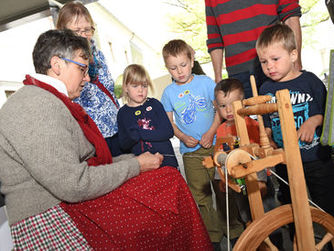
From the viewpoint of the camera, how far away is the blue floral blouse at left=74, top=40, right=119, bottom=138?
1.93 metres

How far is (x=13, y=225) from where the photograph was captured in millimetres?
1094

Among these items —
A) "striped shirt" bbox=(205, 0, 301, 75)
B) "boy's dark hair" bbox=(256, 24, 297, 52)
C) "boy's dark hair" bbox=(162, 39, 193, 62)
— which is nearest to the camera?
"boy's dark hair" bbox=(256, 24, 297, 52)

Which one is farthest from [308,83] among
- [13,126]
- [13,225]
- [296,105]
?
[13,225]

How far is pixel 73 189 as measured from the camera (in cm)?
105

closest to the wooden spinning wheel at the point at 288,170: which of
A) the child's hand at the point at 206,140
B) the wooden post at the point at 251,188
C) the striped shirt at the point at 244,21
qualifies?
the wooden post at the point at 251,188

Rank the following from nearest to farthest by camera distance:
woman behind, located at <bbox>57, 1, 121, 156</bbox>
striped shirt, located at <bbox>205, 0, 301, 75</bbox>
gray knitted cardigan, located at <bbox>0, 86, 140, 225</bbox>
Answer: gray knitted cardigan, located at <bbox>0, 86, 140, 225</bbox>
woman behind, located at <bbox>57, 1, 121, 156</bbox>
striped shirt, located at <bbox>205, 0, 301, 75</bbox>

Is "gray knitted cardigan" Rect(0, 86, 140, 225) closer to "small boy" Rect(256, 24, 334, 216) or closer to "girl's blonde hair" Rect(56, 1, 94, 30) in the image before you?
"girl's blonde hair" Rect(56, 1, 94, 30)

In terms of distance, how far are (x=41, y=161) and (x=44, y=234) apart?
282mm

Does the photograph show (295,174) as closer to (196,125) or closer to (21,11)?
(196,125)

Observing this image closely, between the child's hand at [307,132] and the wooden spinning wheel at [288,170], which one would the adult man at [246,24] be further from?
the wooden spinning wheel at [288,170]

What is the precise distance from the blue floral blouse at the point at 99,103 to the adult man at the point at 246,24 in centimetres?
90

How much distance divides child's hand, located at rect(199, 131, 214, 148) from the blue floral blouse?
0.61 meters

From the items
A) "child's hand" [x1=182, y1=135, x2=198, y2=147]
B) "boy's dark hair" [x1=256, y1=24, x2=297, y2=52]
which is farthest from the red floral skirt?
"boy's dark hair" [x1=256, y1=24, x2=297, y2=52]

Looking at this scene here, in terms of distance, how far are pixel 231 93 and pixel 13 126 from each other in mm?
1315
